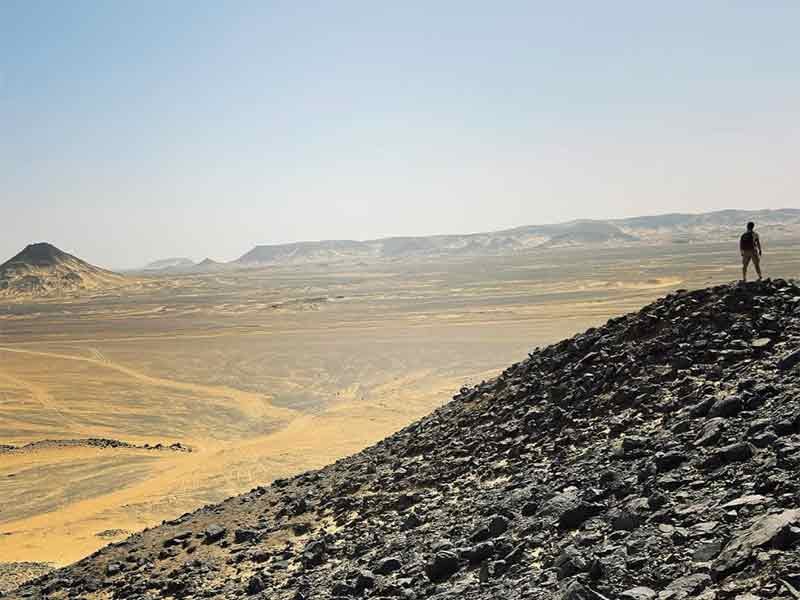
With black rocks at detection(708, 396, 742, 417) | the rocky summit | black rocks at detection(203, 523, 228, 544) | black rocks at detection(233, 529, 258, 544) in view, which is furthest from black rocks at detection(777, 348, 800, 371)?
black rocks at detection(203, 523, 228, 544)

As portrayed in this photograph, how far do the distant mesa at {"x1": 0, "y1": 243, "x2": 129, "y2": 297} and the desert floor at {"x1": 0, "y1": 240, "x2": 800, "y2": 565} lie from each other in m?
55.7

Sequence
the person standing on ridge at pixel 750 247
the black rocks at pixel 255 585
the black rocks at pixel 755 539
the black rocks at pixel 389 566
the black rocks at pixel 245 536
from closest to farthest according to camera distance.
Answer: the black rocks at pixel 755 539 < the black rocks at pixel 389 566 < the black rocks at pixel 255 585 < the black rocks at pixel 245 536 < the person standing on ridge at pixel 750 247

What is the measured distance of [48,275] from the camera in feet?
471

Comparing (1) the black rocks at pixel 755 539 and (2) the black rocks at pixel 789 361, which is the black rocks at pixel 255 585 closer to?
(1) the black rocks at pixel 755 539

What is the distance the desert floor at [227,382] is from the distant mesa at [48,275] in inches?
2193

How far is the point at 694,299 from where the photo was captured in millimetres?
11734

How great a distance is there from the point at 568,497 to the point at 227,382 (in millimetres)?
36053

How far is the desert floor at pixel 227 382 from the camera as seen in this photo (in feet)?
70.8

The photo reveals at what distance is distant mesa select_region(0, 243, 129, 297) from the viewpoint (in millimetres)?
136000

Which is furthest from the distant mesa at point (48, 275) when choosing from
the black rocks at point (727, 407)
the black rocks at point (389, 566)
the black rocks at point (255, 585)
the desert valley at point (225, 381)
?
the black rocks at point (727, 407)

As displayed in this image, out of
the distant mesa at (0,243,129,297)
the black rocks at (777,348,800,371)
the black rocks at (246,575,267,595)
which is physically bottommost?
the black rocks at (246,575,267,595)

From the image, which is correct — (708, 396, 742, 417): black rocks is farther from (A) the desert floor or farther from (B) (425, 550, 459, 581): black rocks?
(A) the desert floor

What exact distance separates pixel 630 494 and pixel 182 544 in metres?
7.71

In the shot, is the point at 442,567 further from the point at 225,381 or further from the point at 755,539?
the point at 225,381
